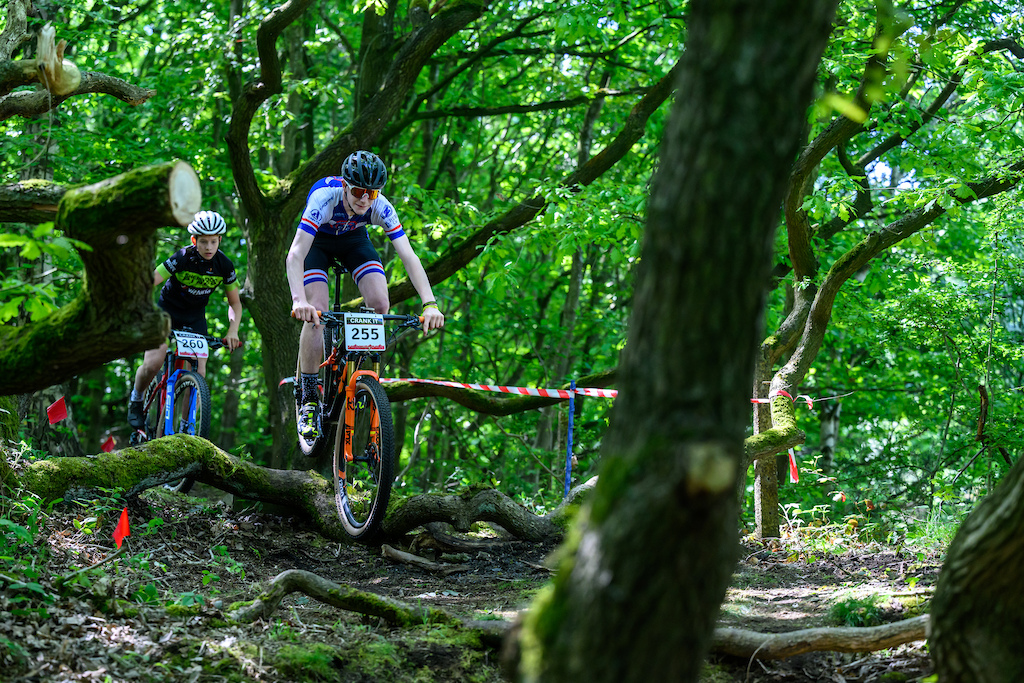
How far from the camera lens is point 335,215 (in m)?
5.98

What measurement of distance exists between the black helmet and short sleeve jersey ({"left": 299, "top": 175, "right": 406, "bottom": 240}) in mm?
275

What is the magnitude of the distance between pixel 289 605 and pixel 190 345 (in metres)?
3.60

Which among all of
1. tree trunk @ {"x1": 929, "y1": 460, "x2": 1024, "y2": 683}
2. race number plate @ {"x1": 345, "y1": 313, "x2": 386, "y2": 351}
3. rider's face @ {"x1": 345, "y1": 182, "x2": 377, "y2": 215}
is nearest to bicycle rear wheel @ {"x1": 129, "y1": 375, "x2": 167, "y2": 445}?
race number plate @ {"x1": 345, "y1": 313, "x2": 386, "y2": 351}

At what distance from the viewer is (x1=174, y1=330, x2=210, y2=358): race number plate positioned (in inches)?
281

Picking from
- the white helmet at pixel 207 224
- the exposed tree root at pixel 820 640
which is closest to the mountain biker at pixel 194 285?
the white helmet at pixel 207 224

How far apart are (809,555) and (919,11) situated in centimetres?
567

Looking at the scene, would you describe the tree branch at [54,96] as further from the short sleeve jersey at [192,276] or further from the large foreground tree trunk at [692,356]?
the large foreground tree trunk at [692,356]

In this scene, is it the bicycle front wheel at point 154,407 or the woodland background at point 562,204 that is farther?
the bicycle front wheel at point 154,407

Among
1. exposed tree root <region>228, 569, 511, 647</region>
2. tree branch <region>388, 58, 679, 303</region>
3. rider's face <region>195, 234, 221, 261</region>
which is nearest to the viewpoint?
exposed tree root <region>228, 569, 511, 647</region>

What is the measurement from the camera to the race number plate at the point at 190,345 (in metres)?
7.14

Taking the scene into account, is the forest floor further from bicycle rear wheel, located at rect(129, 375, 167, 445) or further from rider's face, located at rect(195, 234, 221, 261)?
rider's face, located at rect(195, 234, 221, 261)

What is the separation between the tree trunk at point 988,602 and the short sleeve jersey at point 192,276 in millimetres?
5817

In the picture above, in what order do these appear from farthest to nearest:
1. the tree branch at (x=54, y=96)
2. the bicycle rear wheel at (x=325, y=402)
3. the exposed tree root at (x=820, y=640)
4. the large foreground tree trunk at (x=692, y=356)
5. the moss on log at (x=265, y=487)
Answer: the bicycle rear wheel at (x=325, y=402) < the moss on log at (x=265, y=487) < the tree branch at (x=54, y=96) < the exposed tree root at (x=820, y=640) < the large foreground tree trunk at (x=692, y=356)

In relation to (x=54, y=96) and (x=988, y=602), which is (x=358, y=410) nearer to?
(x=54, y=96)
